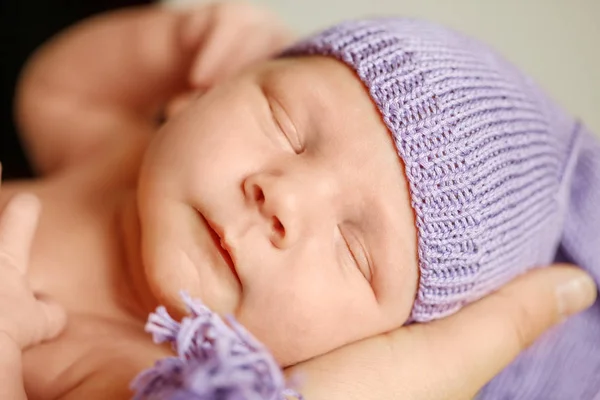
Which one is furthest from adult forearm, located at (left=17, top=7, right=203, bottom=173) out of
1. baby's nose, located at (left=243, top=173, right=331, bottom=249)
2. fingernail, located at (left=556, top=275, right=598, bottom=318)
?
fingernail, located at (left=556, top=275, right=598, bottom=318)

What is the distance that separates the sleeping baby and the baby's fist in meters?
0.06

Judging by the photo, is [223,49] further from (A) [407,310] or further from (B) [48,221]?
(A) [407,310]

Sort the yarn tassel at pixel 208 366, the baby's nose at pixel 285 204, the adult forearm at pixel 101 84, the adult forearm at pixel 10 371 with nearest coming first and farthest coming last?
the yarn tassel at pixel 208 366 → the adult forearm at pixel 10 371 → the baby's nose at pixel 285 204 → the adult forearm at pixel 101 84

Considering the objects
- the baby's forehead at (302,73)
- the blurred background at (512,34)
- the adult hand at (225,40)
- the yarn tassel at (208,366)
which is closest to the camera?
the yarn tassel at (208,366)

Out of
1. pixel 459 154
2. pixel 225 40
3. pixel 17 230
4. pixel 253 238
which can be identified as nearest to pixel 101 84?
pixel 225 40

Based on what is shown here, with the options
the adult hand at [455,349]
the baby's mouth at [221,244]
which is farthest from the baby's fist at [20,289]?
the adult hand at [455,349]

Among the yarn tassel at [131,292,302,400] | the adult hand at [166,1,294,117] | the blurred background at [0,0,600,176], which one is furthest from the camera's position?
the blurred background at [0,0,600,176]

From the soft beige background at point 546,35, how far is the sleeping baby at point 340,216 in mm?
539

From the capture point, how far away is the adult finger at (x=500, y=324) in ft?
3.29

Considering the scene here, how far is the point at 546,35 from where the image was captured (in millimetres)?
1763

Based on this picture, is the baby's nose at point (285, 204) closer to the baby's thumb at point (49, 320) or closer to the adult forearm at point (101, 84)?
the baby's thumb at point (49, 320)

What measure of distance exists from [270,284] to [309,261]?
63 millimetres

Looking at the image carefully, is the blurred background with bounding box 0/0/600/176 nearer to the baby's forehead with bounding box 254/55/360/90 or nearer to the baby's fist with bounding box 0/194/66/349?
the baby's fist with bounding box 0/194/66/349

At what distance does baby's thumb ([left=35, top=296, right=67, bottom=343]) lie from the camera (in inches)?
39.2
